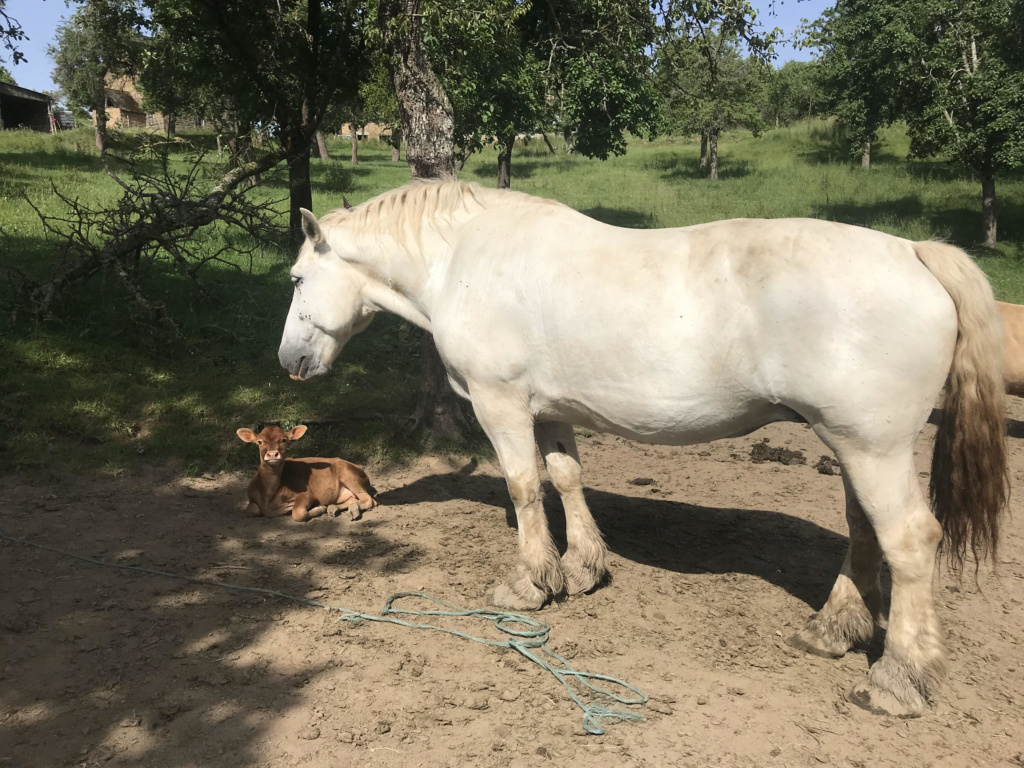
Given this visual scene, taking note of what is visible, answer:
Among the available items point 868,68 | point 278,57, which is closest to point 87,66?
point 278,57

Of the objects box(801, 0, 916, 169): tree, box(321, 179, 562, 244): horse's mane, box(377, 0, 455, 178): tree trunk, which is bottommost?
box(321, 179, 562, 244): horse's mane

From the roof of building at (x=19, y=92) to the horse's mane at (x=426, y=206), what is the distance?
3745cm

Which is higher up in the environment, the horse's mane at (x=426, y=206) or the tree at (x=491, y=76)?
the tree at (x=491, y=76)

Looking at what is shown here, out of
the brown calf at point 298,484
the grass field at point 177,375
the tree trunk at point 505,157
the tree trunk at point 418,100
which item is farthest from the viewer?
the tree trunk at point 505,157

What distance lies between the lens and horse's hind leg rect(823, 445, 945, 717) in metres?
3.35

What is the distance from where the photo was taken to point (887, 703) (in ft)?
11.2

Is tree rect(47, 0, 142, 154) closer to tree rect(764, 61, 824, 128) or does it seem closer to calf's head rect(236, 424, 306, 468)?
calf's head rect(236, 424, 306, 468)

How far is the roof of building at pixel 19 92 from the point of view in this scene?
3377 centimetres

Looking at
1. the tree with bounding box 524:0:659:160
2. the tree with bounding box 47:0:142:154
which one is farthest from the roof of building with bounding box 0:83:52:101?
the tree with bounding box 524:0:659:160

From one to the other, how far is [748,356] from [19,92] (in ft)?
137

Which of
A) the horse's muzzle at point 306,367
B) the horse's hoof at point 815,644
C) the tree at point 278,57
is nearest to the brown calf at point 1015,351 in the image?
the horse's hoof at point 815,644

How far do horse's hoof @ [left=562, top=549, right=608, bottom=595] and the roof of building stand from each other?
39.0 m

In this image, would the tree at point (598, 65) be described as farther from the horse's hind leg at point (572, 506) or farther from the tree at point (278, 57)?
the horse's hind leg at point (572, 506)

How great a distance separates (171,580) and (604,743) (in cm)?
278
